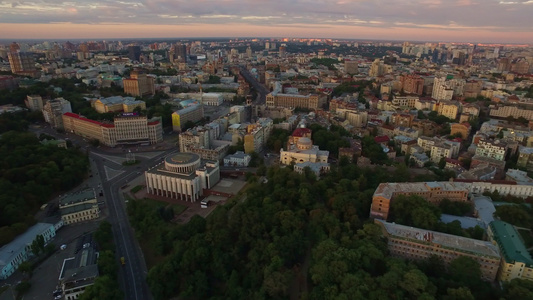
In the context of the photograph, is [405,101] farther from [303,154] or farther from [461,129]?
[303,154]

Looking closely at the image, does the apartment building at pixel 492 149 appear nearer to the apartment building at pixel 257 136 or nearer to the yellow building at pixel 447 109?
the yellow building at pixel 447 109

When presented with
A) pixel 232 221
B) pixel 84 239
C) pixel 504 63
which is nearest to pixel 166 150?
pixel 84 239

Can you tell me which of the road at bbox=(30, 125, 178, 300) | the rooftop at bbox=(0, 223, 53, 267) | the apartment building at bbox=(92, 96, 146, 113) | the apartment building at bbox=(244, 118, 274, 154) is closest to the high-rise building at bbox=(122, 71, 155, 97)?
the apartment building at bbox=(92, 96, 146, 113)

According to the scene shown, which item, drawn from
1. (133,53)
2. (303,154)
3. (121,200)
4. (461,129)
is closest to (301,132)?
(303,154)

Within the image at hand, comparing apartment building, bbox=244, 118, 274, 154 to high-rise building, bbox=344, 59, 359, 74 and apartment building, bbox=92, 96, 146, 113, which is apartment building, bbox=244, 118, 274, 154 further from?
high-rise building, bbox=344, 59, 359, 74

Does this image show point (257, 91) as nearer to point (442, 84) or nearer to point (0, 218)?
point (442, 84)
